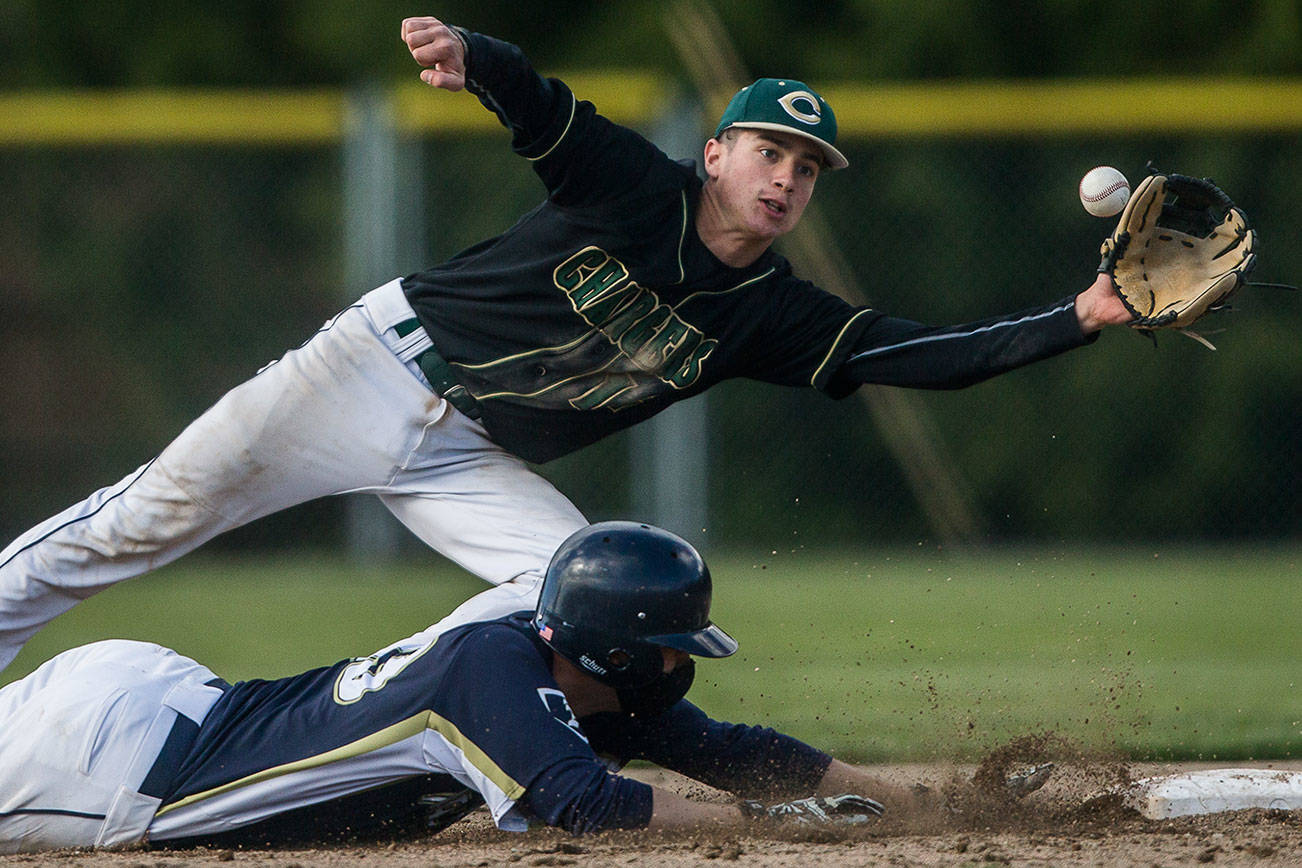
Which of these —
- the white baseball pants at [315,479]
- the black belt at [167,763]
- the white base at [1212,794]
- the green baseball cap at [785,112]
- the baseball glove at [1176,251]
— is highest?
the green baseball cap at [785,112]

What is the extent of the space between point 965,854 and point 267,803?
1395 millimetres

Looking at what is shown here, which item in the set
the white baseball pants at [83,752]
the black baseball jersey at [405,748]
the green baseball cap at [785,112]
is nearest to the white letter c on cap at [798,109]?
the green baseball cap at [785,112]

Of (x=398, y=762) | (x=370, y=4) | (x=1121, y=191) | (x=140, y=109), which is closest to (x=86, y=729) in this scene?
(x=398, y=762)

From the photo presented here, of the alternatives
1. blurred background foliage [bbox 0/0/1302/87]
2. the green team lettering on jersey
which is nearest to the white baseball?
the green team lettering on jersey

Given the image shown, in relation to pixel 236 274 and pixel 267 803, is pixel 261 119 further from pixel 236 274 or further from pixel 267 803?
pixel 267 803

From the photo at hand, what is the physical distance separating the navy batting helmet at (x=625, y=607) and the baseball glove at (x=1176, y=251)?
55.3 inches

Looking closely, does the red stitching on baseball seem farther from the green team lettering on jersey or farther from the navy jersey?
the navy jersey

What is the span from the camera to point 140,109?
11.9 metres

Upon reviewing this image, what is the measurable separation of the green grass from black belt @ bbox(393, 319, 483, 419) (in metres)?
1.56

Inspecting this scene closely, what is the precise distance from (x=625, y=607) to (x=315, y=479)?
1.39 metres

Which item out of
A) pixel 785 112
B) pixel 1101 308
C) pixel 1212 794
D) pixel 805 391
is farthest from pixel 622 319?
pixel 805 391

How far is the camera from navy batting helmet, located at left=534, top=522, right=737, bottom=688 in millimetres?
3271

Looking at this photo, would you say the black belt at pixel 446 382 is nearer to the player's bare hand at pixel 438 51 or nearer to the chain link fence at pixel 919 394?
the player's bare hand at pixel 438 51

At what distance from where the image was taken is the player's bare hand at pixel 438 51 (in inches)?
153
